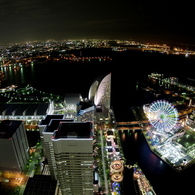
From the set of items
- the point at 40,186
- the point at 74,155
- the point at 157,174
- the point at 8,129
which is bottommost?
the point at 157,174

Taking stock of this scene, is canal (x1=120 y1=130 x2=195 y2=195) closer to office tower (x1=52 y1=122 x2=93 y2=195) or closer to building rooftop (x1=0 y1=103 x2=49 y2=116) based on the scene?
office tower (x1=52 y1=122 x2=93 y2=195)

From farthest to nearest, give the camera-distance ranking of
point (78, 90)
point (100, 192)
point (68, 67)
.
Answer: point (68, 67) → point (78, 90) → point (100, 192)

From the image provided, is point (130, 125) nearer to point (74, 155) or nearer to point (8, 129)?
point (74, 155)

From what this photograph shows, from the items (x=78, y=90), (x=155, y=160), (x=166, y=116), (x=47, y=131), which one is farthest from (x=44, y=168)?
(x=78, y=90)

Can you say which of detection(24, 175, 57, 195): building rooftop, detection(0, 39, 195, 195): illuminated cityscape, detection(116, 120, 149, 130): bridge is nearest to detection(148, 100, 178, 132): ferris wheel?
detection(0, 39, 195, 195): illuminated cityscape

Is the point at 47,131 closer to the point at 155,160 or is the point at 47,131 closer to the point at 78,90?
the point at 155,160

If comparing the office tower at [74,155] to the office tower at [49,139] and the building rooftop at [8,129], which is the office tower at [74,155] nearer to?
the office tower at [49,139]

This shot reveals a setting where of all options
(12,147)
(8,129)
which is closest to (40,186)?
(12,147)
